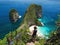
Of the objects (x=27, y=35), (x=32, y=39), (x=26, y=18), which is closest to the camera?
(x=32, y=39)

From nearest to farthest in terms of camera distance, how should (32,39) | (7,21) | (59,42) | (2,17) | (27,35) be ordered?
1. (59,42)
2. (32,39)
3. (27,35)
4. (7,21)
5. (2,17)

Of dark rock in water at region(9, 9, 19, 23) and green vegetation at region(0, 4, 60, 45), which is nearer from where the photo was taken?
green vegetation at region(0, 4, 60, 45)

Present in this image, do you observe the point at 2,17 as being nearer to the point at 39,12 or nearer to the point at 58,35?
the point at 39,12

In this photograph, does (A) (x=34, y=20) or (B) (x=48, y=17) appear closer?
(A) (x=34, y=20)

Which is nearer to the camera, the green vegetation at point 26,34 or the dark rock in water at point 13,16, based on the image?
the green vegetation at point 26,34

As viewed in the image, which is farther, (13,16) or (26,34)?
(13,16)

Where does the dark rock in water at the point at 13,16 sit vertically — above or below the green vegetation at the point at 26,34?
below

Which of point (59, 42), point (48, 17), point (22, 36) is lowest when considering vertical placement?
point (48, 17)

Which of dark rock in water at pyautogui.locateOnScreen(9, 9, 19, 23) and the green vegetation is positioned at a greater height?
the green vegetation

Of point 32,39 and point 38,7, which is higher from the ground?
point 32,39

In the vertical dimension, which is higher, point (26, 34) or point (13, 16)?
point (26, 34)

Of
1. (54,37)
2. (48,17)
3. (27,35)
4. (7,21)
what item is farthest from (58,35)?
(48,17)
